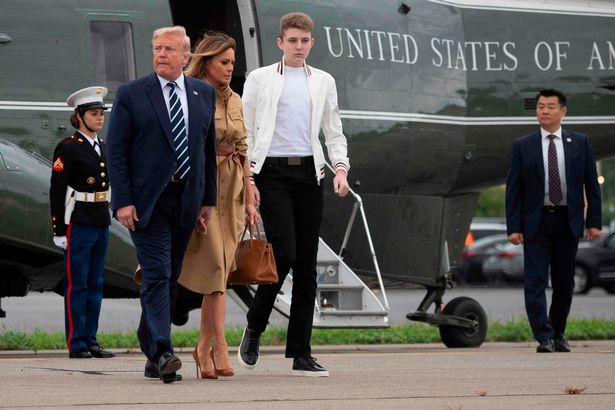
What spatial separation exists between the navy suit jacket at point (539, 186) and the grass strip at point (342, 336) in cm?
234

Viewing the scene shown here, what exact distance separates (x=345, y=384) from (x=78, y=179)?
317 centimetres

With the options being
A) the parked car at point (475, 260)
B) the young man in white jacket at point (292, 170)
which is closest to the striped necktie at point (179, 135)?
the young man in white jacket at point (292, 170)

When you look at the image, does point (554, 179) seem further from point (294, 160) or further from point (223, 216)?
point (223, 216)

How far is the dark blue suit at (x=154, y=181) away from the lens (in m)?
7.93

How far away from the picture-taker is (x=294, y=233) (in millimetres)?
8672

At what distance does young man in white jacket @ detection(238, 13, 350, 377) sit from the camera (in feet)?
28.4

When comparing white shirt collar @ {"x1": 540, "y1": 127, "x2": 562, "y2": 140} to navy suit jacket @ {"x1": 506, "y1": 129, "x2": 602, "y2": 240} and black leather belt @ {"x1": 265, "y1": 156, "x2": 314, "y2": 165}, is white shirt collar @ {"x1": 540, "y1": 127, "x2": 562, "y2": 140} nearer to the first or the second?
navy suit jacket @ {"x1": 506, "y1": 129, "x2": 602, "y2": 240}

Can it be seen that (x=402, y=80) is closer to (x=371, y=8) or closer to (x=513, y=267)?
(x=371, y=8)

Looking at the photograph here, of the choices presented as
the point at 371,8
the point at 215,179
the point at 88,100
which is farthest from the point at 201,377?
the point at 371,8

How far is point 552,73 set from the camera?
43.2ft

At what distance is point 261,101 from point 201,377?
1.67 meters

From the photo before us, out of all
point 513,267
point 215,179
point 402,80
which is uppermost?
point 402,80

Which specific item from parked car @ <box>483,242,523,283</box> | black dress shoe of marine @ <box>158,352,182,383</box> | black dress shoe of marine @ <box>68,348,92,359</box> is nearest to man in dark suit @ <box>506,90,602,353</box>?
black dress shoe of marine @ <box>68,348,92,359</box>

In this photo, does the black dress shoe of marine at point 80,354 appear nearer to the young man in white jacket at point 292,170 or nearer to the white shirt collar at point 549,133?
the young man in white jacket at point 292,170
